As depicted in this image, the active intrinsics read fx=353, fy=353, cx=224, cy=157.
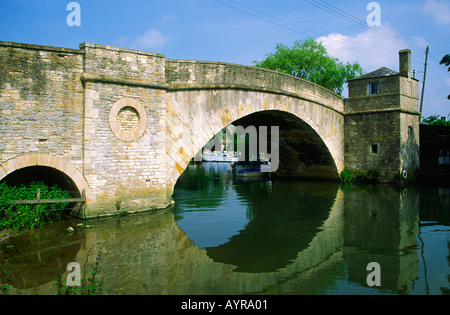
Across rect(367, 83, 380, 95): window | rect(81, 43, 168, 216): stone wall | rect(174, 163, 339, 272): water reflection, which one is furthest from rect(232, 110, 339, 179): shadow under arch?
rect(81, 43, 168, 216): stone wall

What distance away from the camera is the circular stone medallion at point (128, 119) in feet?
28.5

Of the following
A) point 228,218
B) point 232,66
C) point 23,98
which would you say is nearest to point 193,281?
point 228,218

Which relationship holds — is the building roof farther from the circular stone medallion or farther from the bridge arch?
the circular stone medallion

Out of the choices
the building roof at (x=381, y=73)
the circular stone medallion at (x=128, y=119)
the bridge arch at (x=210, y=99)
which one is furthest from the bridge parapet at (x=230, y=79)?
the building roof at (x=381, y=73)

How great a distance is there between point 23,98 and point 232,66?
5.91 metres

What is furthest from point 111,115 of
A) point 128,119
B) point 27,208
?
point 27,208

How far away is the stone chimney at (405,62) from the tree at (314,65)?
26.1 feet

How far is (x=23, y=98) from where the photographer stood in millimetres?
7578

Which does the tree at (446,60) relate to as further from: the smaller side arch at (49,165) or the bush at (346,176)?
the smaller side arch at (49,165)

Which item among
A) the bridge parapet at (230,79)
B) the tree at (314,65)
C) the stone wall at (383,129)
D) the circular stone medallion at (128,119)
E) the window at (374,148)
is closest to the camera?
the circular stone medallion at (128,119)

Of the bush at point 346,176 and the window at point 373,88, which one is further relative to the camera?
the bush at point 346,176

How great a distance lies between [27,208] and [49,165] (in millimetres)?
1019

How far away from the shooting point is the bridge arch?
9.82 m

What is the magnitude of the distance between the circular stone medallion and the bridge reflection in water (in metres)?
2.10
